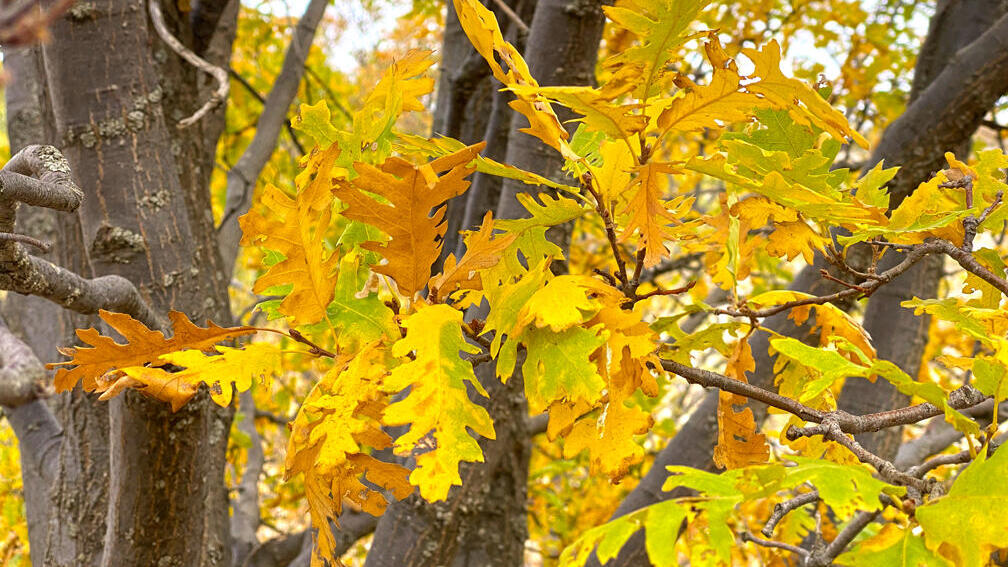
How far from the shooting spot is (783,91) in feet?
2.18

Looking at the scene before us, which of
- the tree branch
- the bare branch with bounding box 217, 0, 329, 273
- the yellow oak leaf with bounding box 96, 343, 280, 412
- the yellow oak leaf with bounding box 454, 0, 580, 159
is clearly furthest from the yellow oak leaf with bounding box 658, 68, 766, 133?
the tree branch

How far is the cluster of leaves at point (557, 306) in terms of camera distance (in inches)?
23.3

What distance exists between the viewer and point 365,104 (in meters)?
0.82

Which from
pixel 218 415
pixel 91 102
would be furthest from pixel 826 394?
pixel 91 102

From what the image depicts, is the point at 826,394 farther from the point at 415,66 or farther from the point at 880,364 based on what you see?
the point at 415,66

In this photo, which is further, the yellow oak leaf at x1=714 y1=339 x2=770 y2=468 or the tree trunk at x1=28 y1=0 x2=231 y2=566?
the tree trunk at x1=28 y1=0 x2=231 y2=566

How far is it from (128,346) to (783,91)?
69cm

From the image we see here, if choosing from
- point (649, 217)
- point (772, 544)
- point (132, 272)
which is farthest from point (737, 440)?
point (132, 272)

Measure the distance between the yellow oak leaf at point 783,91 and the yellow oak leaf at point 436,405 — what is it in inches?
13.8

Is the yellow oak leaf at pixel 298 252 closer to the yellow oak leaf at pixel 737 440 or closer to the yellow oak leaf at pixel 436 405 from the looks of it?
the yellow oak leaf at pixel 436 405

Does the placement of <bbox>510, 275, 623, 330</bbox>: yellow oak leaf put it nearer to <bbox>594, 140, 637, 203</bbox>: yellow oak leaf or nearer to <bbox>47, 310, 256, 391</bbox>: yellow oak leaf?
<bbox>594, 140, 637, 203</bbox>: yellow oak leaf

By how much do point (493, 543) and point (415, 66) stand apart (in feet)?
5.35

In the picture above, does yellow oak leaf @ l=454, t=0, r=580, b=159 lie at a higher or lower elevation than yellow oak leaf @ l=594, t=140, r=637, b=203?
higher

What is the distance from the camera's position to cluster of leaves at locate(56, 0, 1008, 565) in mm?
593
